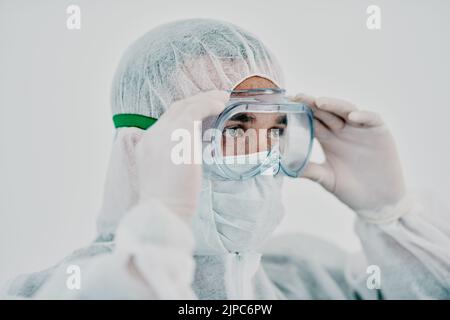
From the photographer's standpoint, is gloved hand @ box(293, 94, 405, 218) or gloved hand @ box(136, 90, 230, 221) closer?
gloved hand @ box(136, 90, 230, 221)

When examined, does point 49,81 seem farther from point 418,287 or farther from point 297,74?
point 418,287

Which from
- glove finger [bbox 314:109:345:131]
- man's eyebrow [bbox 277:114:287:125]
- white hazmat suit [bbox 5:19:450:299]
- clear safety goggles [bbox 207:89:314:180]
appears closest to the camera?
white hazmat suit [bbox 5:19:450:299]

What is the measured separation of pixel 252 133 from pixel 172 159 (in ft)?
0.84

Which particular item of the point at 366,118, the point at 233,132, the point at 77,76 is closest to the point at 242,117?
the point at 233,132

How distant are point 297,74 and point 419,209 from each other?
49cm

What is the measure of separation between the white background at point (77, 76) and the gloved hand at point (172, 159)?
0.31 meters

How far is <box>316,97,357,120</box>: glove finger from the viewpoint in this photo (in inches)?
54.1

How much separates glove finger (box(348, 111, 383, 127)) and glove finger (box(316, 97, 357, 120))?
0.03 m

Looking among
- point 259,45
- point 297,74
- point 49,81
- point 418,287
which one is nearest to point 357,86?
point 297,74

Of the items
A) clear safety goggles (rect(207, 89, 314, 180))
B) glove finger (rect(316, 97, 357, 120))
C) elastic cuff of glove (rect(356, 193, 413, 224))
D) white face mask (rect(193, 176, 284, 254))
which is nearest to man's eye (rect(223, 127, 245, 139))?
clear safety goggles (rect(207, 89, 314, 180))

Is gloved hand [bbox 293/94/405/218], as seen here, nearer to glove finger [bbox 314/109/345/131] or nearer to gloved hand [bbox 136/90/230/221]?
glove finger [bbox 314/109/345/131]

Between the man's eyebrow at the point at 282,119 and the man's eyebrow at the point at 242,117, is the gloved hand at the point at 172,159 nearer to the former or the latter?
the man's eyebrow at the point at 242,117

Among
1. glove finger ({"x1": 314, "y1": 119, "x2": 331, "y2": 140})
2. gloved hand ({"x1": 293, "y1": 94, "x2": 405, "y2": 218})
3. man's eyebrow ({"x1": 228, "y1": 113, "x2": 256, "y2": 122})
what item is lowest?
gloved hand ({"x1": 293, "y1": 94, "x2": 405, "y2": 218})

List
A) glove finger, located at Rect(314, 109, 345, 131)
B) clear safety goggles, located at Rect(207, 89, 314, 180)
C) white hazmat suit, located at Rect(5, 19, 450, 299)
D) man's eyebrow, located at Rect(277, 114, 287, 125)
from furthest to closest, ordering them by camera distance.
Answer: glove finger, located at Rect(314, 109, 345, 131), man's eyebrow, located at Rect(277, 114, 287, 125), clear safety goggles, located at Rect(207, 89, 314, 180), white hazmat suit, located at Rect(5, 19, 450, 299)
